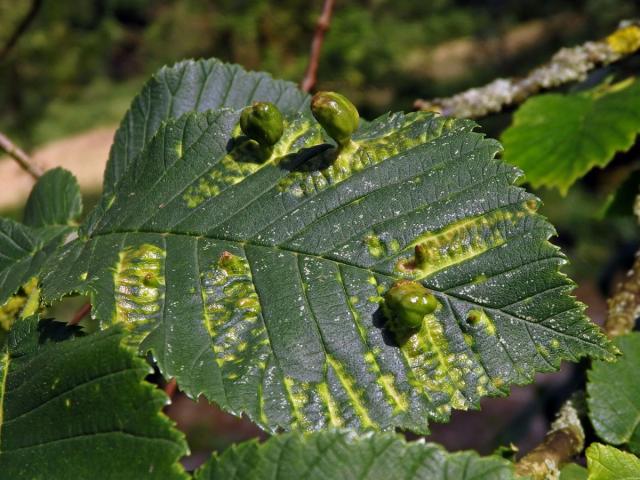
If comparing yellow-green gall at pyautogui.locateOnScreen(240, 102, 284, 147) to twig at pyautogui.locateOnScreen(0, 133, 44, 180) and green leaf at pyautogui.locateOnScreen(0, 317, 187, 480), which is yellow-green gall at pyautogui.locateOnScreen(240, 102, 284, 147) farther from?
twig at pyautogui.locateOnScreen(0, 133, 44, 180)

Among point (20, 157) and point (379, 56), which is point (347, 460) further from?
point (379, 56)

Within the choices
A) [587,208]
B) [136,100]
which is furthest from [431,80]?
[136,100]

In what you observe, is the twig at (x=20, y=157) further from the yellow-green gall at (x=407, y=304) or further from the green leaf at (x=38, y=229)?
the yellow-green gall at (x=407, y=304)

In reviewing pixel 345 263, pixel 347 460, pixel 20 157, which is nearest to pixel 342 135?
pixel 345 263

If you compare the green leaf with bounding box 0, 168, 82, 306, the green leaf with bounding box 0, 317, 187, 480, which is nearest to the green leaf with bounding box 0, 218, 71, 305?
the green leaf with bounding box 0, 168, 82, 306

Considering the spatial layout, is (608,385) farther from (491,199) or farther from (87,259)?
(87,259)

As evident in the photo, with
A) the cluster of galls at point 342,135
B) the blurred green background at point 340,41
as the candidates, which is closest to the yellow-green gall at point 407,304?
the cluster of galls at point 342,135
